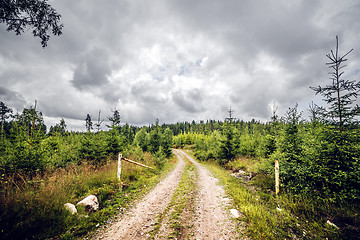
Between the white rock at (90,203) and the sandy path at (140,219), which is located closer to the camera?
the sandy path at (140,219)

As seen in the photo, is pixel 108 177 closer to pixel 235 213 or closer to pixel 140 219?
pixel 140 219

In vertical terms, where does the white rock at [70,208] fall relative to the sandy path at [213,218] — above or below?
above

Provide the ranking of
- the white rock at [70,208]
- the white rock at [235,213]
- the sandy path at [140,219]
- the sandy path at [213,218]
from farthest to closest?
the white rock at [235,213] → the white rock at [70,208] → the sandy path at [213,218] → the sandy path at [140,219]

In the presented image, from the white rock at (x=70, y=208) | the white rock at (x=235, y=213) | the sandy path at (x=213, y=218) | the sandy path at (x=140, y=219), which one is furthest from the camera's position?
the white rock at (x=235, y=213)

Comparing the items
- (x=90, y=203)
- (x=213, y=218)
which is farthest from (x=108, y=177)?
(x=213, y=218)

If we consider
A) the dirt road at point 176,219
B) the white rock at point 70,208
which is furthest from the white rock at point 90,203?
the dirt road at point 176,219

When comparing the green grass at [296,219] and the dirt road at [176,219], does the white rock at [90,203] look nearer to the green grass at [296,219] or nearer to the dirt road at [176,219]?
the dirt road at [176,219]

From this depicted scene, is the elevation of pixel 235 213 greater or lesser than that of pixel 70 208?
lesser

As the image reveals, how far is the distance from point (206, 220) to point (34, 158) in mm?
9077

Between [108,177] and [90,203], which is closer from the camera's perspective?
[90,203]

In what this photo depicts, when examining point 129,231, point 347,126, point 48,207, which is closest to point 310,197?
point 347,126

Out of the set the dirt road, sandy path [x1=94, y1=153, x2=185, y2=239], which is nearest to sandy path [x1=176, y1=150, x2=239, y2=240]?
the dirt road

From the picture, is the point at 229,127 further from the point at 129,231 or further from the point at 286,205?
the point at 129,231

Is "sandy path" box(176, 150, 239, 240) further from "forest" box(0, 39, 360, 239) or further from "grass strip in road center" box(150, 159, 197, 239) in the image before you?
"forest" box(0, 39, 360, 239)
